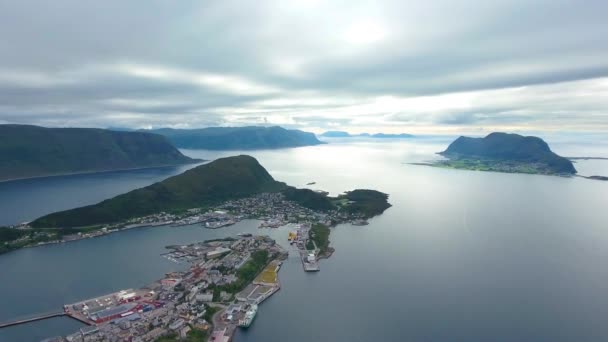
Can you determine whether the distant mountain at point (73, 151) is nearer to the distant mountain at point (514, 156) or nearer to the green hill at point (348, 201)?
the green hill at point (348, 201)

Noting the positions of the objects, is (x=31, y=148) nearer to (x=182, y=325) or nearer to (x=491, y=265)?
(x=182, y=325)

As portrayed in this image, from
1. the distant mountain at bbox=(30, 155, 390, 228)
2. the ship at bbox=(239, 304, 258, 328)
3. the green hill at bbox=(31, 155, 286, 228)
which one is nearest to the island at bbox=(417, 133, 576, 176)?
the distant mountain at bbox=(30, 155, 390, 228)

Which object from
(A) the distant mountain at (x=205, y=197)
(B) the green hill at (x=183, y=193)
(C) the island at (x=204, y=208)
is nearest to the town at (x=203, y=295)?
(C) the island at (x=204, y=208)

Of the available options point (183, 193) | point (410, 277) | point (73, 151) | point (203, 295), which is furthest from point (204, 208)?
point (73, 151)

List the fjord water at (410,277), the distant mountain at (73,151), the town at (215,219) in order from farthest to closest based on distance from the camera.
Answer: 1. the distant mountain at (73,151)
2. the town at (215,219)
3. the fjord water at (410,277)

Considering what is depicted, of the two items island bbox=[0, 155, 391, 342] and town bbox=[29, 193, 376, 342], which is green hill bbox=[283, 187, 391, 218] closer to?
island bbox=[0, 155, 391, 342]

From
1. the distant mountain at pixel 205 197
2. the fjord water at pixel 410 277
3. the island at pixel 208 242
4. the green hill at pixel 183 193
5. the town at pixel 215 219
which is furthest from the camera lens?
the distant mountain at pixel 205 197

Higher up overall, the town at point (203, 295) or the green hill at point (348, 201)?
the green hill at point (348, 201)
